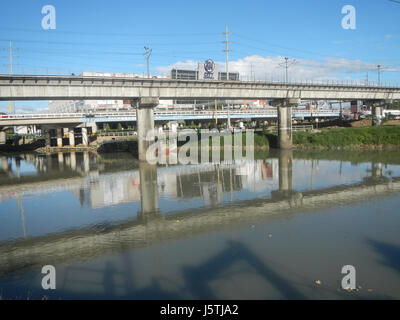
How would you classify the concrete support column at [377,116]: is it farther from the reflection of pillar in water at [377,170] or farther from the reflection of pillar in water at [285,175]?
the reflection of pillar in water at [377,170]

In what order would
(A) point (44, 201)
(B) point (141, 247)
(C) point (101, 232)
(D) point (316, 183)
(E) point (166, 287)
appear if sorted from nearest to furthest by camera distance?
(E) point (166, 287), (B) point (141, 247), (C) point (101, 232), (A) point (44, 201), (D) point (316, 183)

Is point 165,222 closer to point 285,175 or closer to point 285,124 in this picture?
point 285,175

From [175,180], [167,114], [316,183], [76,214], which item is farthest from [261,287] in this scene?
[167,114]

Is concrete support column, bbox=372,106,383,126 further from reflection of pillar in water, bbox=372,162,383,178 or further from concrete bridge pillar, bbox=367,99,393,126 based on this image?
reflection of pillar in water, bbox=372,162,383,178

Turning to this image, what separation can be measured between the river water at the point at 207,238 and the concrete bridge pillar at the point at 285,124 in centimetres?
2275

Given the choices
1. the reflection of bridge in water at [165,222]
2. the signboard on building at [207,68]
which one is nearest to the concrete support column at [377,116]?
the reflection of bridge in water at [165,222]

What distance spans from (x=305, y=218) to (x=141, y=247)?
7.42m

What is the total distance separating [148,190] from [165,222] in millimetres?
7845

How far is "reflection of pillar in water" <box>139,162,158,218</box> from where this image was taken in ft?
59.4

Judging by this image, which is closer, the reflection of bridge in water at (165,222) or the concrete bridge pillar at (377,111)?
the reflection of bridge in water at (165,222)

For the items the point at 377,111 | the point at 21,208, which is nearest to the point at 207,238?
the point at 21,208

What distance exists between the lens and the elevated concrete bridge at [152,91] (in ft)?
110
